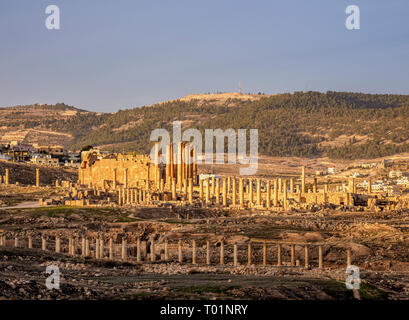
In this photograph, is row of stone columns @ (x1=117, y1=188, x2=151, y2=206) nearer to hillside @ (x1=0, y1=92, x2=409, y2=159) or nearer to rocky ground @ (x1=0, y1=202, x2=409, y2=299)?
rocky ground @ (x1=0, y1=202, x2=409, y2=299)

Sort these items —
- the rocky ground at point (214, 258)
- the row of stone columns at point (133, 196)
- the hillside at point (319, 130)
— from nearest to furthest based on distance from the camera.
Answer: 1. the rocky ground at point (214, 258)
2. the row of stone columns at point (133, 196)
3. the hillside at point (319, 130)

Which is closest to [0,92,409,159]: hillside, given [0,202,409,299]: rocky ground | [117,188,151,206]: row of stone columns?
[117,188,151,206]: row of stone columns

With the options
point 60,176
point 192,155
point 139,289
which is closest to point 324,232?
point 139,289

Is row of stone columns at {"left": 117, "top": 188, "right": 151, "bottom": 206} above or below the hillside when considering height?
below

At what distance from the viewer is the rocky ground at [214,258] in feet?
77.8

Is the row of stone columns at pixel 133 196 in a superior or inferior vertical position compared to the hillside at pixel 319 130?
inferior

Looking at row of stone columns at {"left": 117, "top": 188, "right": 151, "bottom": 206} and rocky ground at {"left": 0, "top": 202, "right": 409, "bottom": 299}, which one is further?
row of stone columns at {"left": 117, "top": 188, "right": 151, "bottom": 206}

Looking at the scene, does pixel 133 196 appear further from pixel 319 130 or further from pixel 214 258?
pixel 319 130

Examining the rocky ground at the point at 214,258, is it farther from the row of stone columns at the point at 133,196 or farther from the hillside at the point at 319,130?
the hillside at the point at 319,130

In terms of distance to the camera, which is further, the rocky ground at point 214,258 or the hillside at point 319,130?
the hillside at point 319,130

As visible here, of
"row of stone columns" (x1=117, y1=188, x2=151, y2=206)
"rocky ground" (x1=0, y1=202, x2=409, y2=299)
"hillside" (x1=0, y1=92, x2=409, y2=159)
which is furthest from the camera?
"hillside" (x1=0, y1=92, x2=409, y2=159)

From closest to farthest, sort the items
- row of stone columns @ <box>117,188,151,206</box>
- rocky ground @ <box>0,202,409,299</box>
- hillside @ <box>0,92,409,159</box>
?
1. rocky ground @ <box>0,202,409,299</box>
2. row of stone columns @ <box>117,188,151,206</box>
3. hillside @ <box>0,92,409,159</box>

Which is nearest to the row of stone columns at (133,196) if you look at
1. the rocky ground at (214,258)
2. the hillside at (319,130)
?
the rocky ground at (214,258)

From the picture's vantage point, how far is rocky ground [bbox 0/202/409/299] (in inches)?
933
